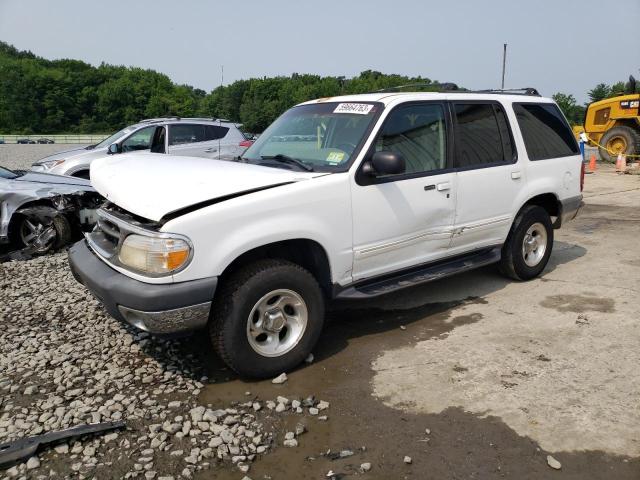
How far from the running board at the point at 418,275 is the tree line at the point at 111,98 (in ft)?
232

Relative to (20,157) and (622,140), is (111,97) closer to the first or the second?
(20,157)

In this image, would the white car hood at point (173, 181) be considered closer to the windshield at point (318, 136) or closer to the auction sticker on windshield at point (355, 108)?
the windshield at point (318, 136)

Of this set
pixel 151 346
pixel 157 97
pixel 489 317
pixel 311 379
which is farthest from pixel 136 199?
pixel 157 97

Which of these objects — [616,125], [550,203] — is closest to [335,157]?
[550,203]

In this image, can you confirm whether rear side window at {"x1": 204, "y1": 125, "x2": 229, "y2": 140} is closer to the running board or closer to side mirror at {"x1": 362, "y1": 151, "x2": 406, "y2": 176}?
the running board

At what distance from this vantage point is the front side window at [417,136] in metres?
4.00

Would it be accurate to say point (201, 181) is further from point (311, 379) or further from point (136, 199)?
point (311, 379)

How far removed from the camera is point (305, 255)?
145 inches

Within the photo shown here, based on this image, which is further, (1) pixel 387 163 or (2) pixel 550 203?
(2) pixel 550 203

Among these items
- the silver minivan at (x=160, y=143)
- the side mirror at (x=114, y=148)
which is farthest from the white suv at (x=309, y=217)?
the side mirror at (x=114, y=148)

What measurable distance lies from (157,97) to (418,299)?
93.9 meters

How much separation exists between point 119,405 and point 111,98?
94.5 metres

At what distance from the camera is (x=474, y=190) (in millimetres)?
4512

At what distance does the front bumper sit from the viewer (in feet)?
9.77
